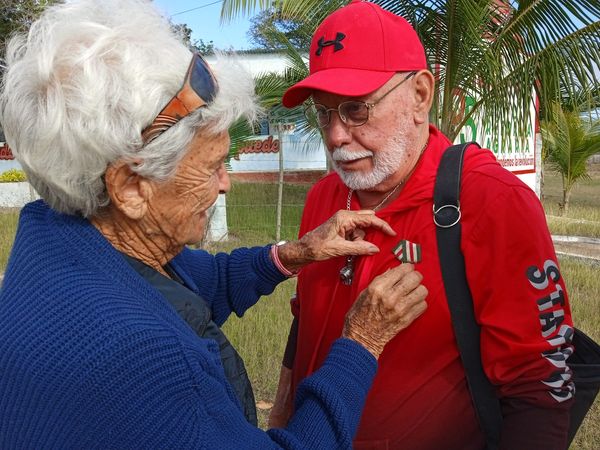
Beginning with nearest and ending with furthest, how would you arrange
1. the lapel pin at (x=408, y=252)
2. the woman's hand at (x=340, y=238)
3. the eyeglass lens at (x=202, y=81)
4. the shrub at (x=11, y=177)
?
the eyeglass lens at (x=202, y=81), the lapel pin at (x=408, y=252), the woman's hand at (x=340, y=238), the shrub at (x=11, y=177)

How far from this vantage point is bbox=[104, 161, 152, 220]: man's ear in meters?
1.37

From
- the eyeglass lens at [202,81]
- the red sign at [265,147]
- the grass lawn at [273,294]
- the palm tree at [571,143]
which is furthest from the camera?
the red sign at [265,147]

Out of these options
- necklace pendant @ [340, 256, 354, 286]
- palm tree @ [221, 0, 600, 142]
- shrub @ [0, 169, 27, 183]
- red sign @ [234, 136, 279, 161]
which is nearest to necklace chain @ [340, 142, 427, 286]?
necklace pendant @ [340, 256, 354, 286]

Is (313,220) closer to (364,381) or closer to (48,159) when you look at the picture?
(364,381)

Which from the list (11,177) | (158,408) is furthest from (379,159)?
(11,177)

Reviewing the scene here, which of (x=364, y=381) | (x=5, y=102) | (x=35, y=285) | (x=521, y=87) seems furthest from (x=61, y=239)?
(x=521, y=87)

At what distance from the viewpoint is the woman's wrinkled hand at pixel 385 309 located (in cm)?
160

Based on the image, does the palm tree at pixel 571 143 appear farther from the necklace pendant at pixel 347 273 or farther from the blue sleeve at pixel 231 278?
the necklace pendant at pixel 347 273

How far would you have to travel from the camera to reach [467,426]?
1.76 m

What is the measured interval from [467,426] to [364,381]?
19.1 inches

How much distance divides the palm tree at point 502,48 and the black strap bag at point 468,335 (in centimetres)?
383

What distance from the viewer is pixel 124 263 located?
1.35m

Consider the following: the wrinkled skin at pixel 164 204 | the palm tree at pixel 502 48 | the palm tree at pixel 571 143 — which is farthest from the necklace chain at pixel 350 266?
the palm tree at pixel 571 143

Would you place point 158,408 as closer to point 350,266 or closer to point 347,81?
point 350,266
